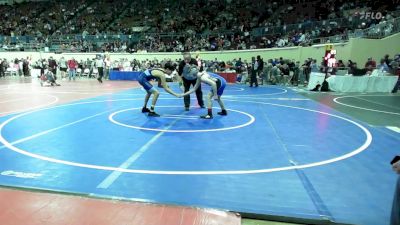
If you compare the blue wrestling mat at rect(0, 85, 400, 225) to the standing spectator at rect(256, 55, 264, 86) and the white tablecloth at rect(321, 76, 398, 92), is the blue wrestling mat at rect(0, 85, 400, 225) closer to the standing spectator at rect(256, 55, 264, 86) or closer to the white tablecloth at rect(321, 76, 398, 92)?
the white tablecloth at rect(321, 76, 398, 92)

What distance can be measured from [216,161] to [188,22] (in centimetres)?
2952

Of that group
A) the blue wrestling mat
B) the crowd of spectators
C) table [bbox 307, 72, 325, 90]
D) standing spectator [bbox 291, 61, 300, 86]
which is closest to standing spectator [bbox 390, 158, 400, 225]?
the blue wrestling mat

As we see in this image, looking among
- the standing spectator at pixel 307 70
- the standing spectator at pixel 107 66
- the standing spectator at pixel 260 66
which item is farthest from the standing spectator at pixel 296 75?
the standing spectator at pixel 107 66

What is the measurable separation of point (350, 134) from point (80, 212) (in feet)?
18.3

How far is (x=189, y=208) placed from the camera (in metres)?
3.62

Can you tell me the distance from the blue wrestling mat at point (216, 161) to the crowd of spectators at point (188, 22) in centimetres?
1547

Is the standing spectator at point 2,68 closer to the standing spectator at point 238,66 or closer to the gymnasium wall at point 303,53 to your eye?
the gymnasium wall at point 303,53

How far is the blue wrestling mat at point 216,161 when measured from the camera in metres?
3.88

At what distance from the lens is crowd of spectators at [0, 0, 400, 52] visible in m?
23.1

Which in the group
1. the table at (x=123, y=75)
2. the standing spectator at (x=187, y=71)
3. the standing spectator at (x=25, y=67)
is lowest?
the table at (x=123, y=75)

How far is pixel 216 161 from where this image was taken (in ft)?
17.1

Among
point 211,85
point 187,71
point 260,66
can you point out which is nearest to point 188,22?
point 260,66

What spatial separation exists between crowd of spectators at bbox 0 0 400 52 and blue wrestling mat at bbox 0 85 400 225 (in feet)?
50.8

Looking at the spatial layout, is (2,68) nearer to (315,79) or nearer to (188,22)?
(188,22)
